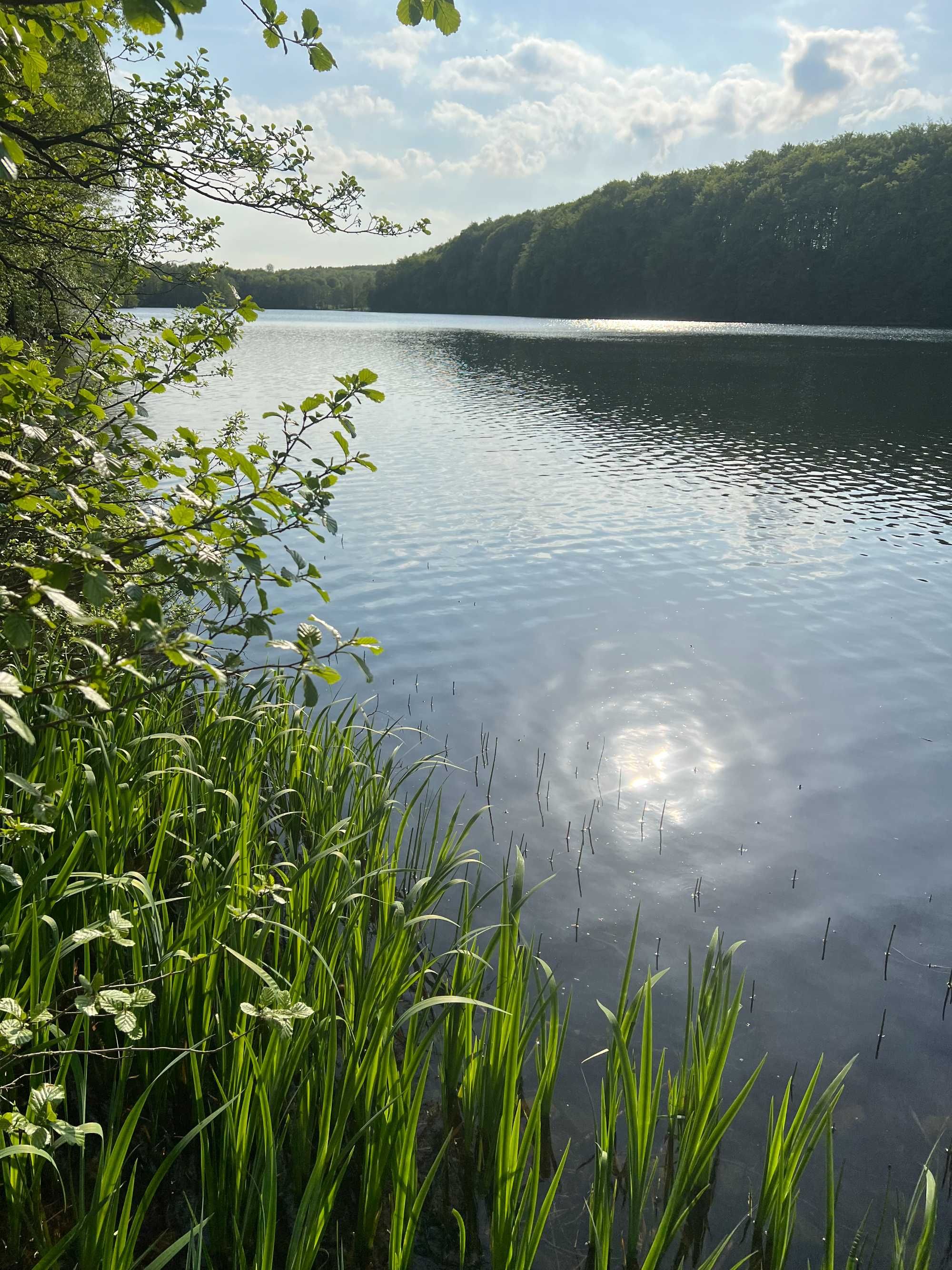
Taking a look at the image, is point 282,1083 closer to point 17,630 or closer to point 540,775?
point 17,630

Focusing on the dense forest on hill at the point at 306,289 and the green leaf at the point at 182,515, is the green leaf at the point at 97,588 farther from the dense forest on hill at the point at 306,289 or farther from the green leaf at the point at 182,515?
the dense forest on hill at the point at 306,289

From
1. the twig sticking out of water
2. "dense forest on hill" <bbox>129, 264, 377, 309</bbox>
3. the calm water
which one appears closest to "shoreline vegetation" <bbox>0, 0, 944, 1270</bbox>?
the calm water

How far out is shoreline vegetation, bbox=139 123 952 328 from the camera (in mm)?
94062

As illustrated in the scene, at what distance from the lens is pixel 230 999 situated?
324 centimetres

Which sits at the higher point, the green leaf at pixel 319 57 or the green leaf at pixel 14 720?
the green leaf at pixel 319 57

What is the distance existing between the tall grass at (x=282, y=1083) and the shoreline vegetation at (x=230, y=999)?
0.06 ft

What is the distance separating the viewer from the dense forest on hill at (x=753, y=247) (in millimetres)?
94000

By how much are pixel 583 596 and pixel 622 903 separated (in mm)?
7662

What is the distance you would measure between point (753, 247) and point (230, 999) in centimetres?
12188

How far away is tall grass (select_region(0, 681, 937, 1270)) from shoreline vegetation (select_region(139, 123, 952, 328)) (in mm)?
101360

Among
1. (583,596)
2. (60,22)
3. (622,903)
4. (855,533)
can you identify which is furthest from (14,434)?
(855,533)

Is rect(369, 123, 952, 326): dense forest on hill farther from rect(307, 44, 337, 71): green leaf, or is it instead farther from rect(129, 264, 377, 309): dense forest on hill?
rect(307, 44, 337, 71): green leaf

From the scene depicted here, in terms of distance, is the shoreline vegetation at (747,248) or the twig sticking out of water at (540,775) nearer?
the twig sticking out of water at (540,775)

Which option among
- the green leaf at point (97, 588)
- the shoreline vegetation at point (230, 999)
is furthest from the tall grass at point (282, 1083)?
the green leaf at point (97, 588)
